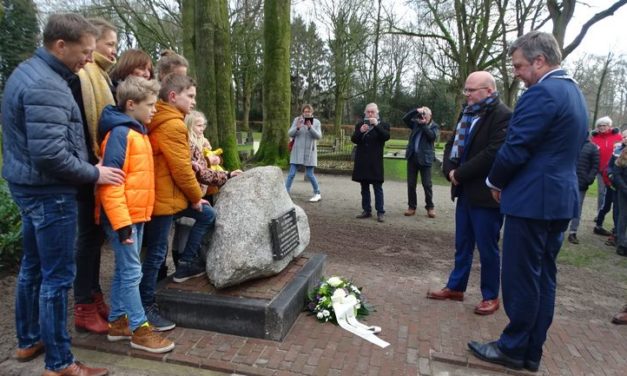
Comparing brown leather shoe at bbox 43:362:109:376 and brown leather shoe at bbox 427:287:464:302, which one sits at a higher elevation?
brown leather shoe at bbox 43:362:109:376

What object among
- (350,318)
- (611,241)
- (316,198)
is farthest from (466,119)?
(316,198)

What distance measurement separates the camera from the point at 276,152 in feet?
43.9

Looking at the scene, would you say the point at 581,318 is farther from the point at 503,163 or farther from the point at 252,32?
the point at 252,32

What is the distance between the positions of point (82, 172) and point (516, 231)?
2.92 meters

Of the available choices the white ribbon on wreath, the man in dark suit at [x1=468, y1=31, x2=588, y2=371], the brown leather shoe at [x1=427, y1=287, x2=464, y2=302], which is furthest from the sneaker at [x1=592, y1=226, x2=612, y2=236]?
the white ribbon on wreath

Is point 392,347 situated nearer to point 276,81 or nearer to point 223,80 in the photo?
point 223,80

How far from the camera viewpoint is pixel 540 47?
3088 millimetres

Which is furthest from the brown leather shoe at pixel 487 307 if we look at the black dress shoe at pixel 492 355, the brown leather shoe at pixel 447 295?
the black dress shoe at pixel 492 355

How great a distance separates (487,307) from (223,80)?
23.4 ft

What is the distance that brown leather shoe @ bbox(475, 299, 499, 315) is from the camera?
420 centimetres

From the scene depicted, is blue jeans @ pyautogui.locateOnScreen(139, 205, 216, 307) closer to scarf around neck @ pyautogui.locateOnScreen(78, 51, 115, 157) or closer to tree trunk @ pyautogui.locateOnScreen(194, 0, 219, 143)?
scarf around neck @ pyautogui.locateOnScreen(78, 51, 115, 157)

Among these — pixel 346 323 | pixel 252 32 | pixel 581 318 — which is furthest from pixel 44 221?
pixel 252 32

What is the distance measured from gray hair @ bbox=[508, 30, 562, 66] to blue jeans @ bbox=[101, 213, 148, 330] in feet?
9.81

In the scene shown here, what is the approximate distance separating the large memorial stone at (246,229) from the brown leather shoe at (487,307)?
1841 mm
